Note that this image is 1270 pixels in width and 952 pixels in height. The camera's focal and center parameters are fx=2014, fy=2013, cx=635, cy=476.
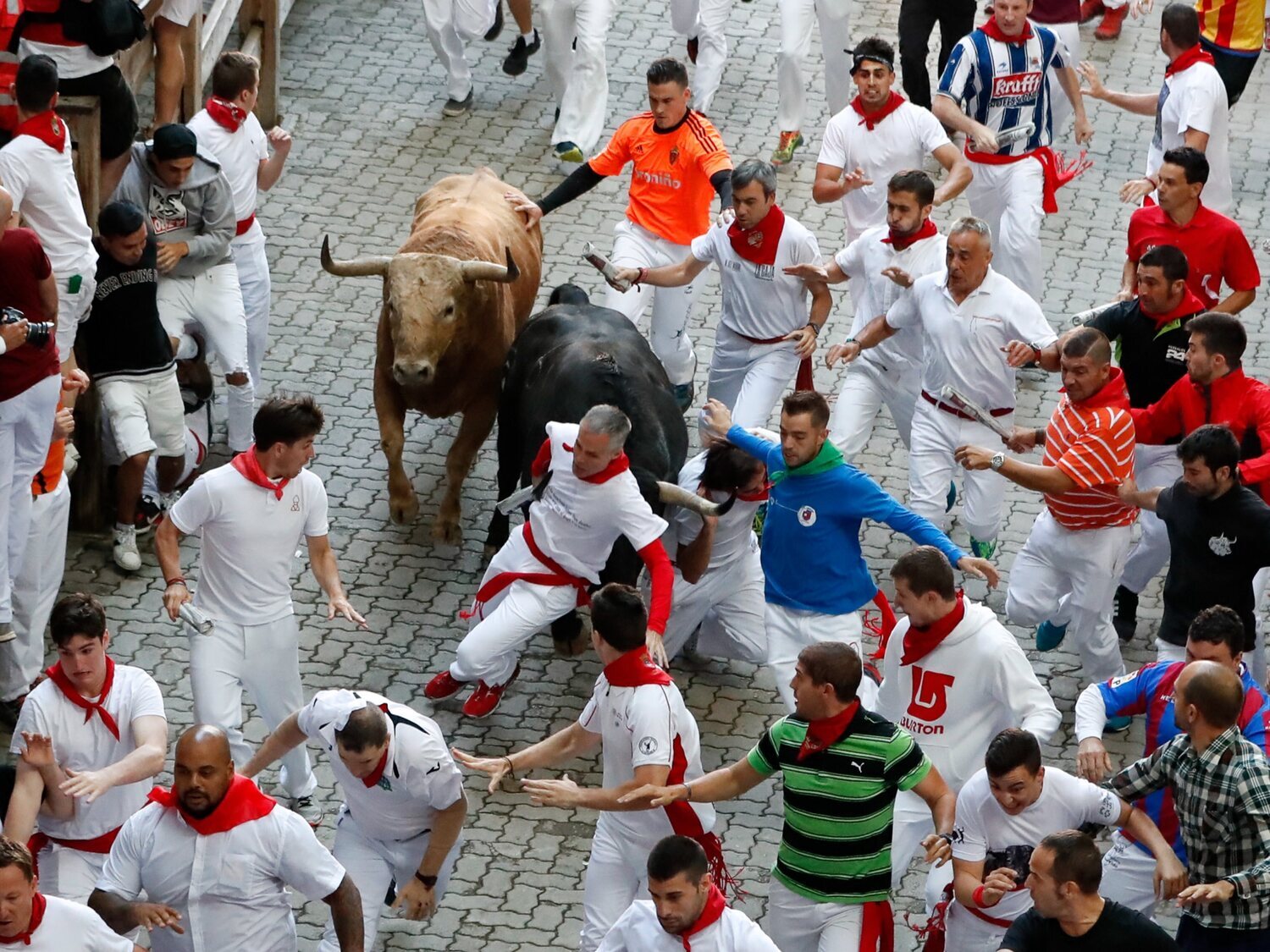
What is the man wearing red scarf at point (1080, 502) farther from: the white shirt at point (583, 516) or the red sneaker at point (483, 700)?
the red sneaker at point (483, 700)

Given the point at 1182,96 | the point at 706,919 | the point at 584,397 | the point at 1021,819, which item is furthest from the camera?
the point at 1182,96

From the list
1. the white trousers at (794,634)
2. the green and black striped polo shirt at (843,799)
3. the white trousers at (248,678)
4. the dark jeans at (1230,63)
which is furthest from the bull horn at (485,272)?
the dark jeans at (1230,63)

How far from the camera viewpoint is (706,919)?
6.50 meters

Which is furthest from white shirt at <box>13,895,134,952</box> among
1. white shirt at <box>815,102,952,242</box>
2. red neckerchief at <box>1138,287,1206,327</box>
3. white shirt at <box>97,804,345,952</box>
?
white shirt at <box>815,102,952,242</box>

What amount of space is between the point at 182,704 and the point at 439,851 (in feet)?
7.88

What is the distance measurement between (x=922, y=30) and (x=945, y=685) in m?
8.32

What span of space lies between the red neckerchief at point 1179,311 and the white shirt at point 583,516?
110 inches

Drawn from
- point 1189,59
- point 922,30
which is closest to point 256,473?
point 1189,59

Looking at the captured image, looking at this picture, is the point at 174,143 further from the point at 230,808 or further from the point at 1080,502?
the point at 1080,502

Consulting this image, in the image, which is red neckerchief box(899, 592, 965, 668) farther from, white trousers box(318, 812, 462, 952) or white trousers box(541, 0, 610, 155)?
white trousers box(541, 0, 610, 155)

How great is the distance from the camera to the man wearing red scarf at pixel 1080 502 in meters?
9.35

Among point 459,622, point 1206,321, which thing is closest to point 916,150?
point 1206,321

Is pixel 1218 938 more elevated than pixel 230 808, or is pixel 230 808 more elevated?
pixel 230 808

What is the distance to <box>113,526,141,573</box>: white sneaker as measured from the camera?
418 inches
